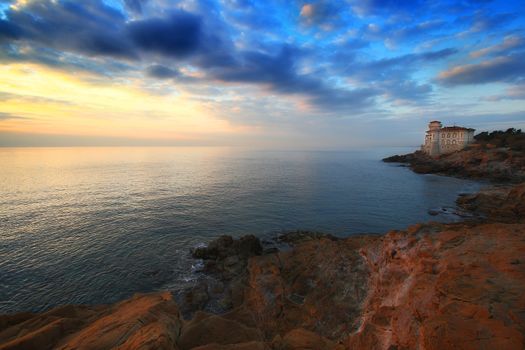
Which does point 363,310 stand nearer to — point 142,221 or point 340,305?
point 340,305

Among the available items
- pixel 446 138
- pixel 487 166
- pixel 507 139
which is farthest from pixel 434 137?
pixel 487 166

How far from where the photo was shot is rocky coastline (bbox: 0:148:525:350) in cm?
724

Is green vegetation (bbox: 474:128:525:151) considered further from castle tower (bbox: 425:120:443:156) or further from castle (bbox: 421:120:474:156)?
castle tower (bbox: 425:120:443:156)

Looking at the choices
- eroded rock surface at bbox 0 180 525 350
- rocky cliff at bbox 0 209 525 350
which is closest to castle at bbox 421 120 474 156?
eroded rock surface at bbox 0 180 525 350

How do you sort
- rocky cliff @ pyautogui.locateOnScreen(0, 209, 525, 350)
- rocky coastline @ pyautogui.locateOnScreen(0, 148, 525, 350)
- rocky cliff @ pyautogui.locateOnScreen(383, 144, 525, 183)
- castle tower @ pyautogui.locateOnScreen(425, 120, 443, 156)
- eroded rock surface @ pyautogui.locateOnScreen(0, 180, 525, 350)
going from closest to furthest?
rocky cliff @ pyautogui.locateOnScreen(0, 209, 525, 350), eroded rock surface @ pyautogui.locateOnScreen(0, 180, 525, 350), rocky coastline @ pyautogui.locateOnScreen(0, 148, 525, 350), rocky cliff @ pyautogui.locateOnScreen(383, 144, 525, 183), castle tower @ pyautogui.locateOnScreen(425, 120, 443, 156)

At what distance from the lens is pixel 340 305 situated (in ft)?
50.1

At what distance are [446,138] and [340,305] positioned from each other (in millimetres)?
141585

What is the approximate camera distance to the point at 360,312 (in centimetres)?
1434

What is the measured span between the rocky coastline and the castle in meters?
130

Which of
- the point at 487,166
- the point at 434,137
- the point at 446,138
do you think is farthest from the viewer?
the point at 434,137

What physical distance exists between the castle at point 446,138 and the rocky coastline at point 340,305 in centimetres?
13031

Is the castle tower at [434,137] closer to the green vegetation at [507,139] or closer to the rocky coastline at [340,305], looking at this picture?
the green vegetation at [507,139]

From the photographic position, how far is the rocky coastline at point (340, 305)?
23.8 ft

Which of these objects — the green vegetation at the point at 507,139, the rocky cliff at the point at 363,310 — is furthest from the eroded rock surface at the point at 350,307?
the green vegetation at the point at 507,139
